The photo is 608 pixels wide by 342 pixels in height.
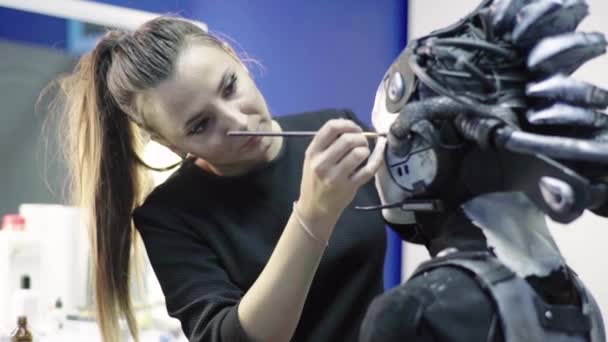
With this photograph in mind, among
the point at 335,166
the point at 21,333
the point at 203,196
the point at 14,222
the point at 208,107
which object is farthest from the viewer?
the point at 14,222

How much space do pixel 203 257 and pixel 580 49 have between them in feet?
2.03

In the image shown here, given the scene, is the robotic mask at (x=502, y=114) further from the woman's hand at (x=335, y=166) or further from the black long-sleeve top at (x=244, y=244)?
the black long-sleeve top at (x=244, y=244)

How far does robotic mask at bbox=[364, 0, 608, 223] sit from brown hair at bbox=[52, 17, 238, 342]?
48 cm

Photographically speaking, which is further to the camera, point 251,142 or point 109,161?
point 109,161

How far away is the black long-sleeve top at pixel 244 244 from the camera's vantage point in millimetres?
1111

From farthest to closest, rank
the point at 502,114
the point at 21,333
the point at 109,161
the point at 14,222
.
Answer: the point at 14,222 → the point at 21,333 → the point at 109,161 → the point at 502,114

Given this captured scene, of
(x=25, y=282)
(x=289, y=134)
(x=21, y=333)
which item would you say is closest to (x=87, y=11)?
(x=25, y=282)

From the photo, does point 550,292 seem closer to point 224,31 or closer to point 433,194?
point 433,194

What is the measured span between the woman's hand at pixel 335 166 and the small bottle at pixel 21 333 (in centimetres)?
90

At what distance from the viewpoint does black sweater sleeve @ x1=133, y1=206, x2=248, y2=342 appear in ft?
3.38

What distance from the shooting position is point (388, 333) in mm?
662

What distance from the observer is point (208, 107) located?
1.05 metres

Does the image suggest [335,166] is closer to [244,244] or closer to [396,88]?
[396,88]

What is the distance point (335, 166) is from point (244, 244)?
35 centimetres
